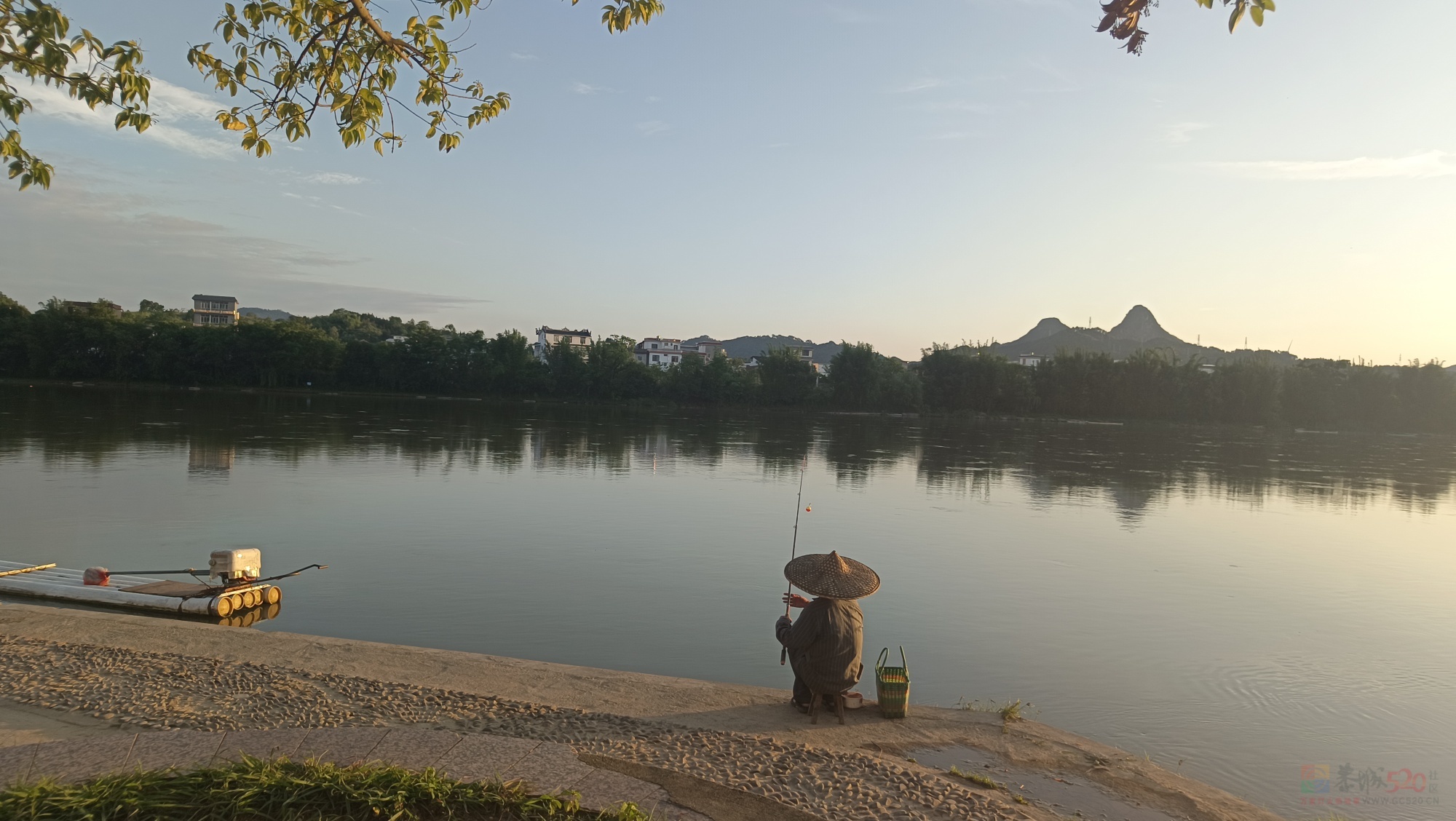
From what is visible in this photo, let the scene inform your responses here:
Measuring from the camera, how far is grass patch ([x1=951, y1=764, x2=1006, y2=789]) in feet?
19.5

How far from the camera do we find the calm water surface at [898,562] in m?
9.59

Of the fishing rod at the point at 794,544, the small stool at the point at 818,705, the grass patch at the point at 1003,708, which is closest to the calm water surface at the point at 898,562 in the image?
the grass patch at the point at 1003,708

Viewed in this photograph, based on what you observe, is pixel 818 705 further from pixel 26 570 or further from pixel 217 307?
pixel 217 307

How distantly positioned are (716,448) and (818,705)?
110 feet

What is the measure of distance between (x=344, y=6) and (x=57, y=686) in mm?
5346

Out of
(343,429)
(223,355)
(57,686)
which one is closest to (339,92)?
(57,686)

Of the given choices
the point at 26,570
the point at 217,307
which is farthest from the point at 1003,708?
the point at 217,307

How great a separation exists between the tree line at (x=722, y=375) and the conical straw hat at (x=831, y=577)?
266 feet

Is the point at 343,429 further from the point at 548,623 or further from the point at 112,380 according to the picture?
the point at 112,380

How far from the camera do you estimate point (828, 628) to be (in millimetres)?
7012

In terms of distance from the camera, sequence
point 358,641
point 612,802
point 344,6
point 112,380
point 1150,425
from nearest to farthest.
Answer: point 612,802 < point 344,6 < point 358,641 < point 112,380 < point 1150,425

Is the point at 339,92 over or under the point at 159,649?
over

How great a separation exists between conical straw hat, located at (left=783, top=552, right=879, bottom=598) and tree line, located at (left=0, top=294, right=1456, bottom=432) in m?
81.1

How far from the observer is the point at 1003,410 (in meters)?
91.4
